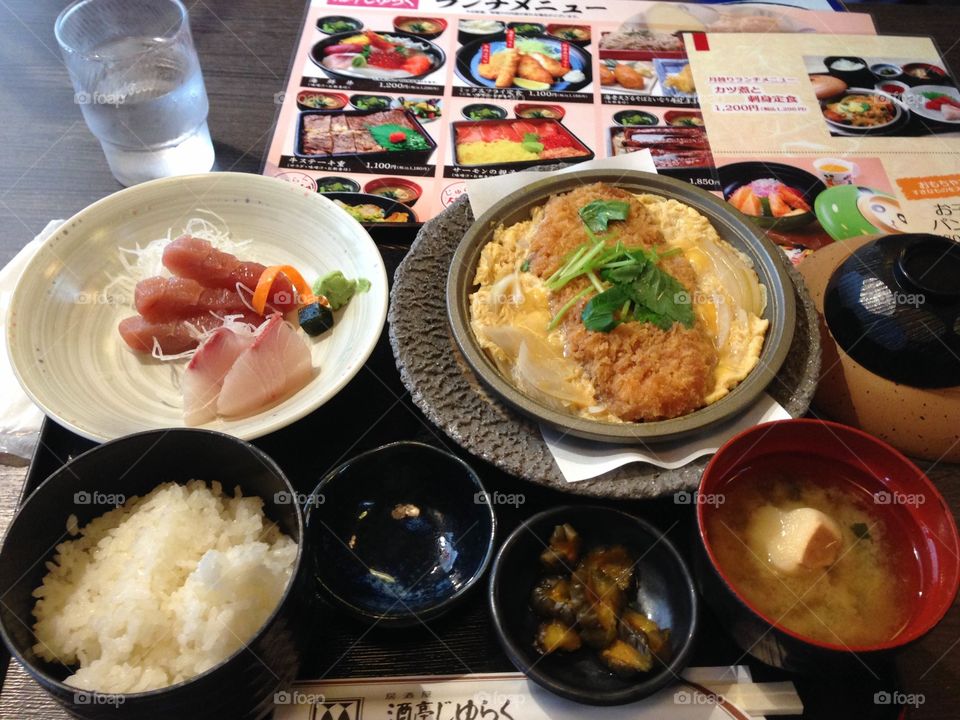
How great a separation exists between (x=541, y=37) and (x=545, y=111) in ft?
1.79

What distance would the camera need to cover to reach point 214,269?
2.28 metres

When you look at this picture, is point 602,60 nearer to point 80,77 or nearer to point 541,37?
point 541,37

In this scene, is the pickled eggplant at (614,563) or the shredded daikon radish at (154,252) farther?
the shredded daikon radish at (154,252)

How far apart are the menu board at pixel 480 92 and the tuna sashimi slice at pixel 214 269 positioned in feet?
1.93

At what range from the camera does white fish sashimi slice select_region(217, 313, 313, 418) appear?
199cm

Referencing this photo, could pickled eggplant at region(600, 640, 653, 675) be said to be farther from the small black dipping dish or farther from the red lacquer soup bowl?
the small black dipping dish
